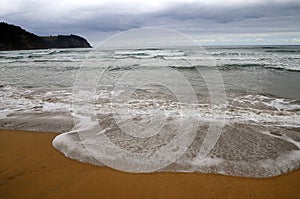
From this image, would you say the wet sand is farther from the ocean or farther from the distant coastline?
the distant coastline

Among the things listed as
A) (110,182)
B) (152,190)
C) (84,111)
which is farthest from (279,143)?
(84,111)

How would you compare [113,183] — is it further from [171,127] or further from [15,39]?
[15,39]

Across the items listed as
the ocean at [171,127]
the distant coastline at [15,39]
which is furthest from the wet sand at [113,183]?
the distant coastline at [15,39]

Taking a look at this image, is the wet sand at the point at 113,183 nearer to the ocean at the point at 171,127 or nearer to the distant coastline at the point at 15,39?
the ocean at the point at 171,127

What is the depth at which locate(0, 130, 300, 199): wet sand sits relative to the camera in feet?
8.68

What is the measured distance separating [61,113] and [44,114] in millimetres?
446

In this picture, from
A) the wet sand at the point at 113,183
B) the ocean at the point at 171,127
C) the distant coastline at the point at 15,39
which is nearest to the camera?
the wet sand at the point at 113,183

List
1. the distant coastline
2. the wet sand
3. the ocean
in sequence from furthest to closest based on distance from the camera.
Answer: the distant coastline, the ocean, the wet sand

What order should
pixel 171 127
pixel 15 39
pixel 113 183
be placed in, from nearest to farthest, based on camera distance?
pixel 113 183 → pixel 171 127 → pixel 15 39

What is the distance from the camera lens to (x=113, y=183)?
112 inches

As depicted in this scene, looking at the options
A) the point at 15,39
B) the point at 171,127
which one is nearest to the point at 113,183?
the point at 171,127

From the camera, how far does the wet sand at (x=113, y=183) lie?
8.68 feet

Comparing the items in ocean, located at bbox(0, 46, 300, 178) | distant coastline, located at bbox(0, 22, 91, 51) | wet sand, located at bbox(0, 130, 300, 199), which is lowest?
wet sand, located at bbox(0, 130, 300, 199)

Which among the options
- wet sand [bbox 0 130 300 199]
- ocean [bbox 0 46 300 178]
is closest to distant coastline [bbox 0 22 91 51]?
ocean [bbox 0 46 300 178]
